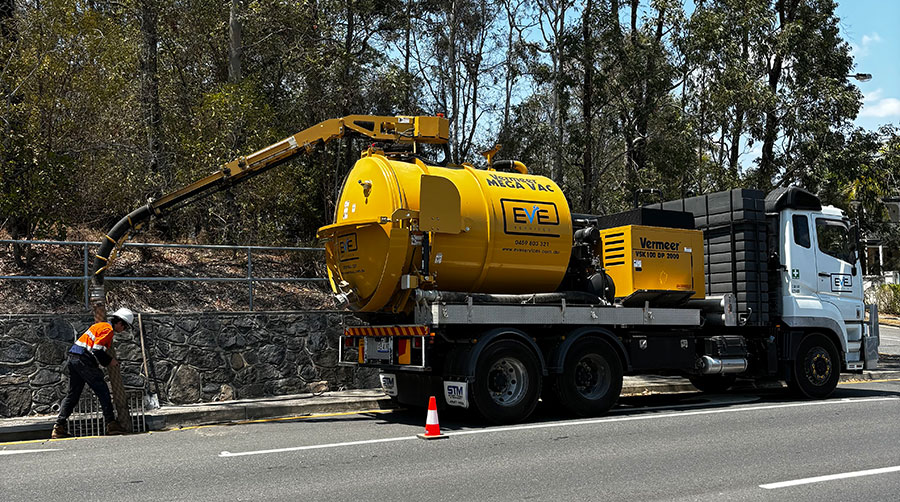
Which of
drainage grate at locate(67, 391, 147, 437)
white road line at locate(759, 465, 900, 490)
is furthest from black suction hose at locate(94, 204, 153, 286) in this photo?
white road line at locate(759, 465, 900, 490)

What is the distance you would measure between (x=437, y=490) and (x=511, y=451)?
196cm

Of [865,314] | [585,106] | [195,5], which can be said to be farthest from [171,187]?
[865,314]

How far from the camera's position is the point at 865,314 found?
48.1ft

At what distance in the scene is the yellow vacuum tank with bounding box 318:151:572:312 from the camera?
34.6 feet

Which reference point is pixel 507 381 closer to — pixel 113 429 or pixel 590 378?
pixel 590 378

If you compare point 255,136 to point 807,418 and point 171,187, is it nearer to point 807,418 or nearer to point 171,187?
→ point 171,187

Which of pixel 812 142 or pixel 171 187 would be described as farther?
pixel 812 142

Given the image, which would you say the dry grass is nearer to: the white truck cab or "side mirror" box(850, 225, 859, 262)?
the white truck cab

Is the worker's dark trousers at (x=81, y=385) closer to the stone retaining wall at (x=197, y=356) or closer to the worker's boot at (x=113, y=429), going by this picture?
the worker's boot at (x=113, y=429)

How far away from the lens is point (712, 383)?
14.9 m

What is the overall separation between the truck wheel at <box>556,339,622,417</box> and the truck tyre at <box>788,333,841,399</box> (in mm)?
3775

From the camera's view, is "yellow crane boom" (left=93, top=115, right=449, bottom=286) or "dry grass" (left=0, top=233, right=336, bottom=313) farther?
"dry grass" (left=0, top=233, right=336, bottom=313)

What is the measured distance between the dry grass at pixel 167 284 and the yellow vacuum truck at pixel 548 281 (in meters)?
1.85

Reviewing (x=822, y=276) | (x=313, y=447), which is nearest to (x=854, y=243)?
(x=822, y=276)
